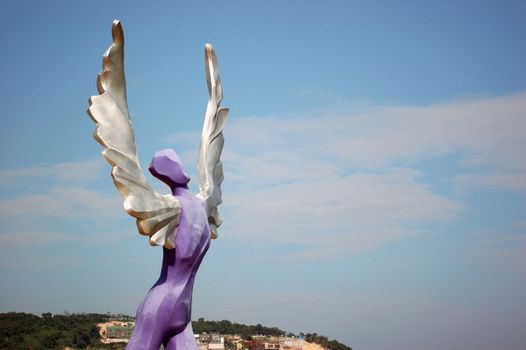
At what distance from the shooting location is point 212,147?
12.6 metres

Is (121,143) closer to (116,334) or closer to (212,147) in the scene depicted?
(212,147)

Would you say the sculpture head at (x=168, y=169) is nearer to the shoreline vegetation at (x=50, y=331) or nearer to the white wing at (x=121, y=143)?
the white wing at (x=121, y=143)

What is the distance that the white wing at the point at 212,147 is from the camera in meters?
12.2

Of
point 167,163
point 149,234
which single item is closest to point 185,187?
point 167,163

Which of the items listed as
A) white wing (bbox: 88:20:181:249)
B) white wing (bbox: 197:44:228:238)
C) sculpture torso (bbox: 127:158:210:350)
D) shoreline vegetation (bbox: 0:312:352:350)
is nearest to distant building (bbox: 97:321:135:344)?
shoreline vegetation (bbox: 0:312:352:350)

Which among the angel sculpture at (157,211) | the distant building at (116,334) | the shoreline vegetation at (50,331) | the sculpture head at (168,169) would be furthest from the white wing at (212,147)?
the distant building at (116,334)

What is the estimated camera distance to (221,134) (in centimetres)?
1282

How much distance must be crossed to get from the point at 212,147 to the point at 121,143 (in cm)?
241

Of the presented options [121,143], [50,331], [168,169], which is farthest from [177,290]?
[50,331]

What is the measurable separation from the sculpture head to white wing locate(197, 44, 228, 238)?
2.19 ft

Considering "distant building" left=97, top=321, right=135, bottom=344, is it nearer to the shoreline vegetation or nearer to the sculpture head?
the shoreline vegetation

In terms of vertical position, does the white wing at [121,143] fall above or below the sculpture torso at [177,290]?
above

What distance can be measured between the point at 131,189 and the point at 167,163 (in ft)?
3.24

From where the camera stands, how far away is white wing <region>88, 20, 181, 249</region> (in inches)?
403
